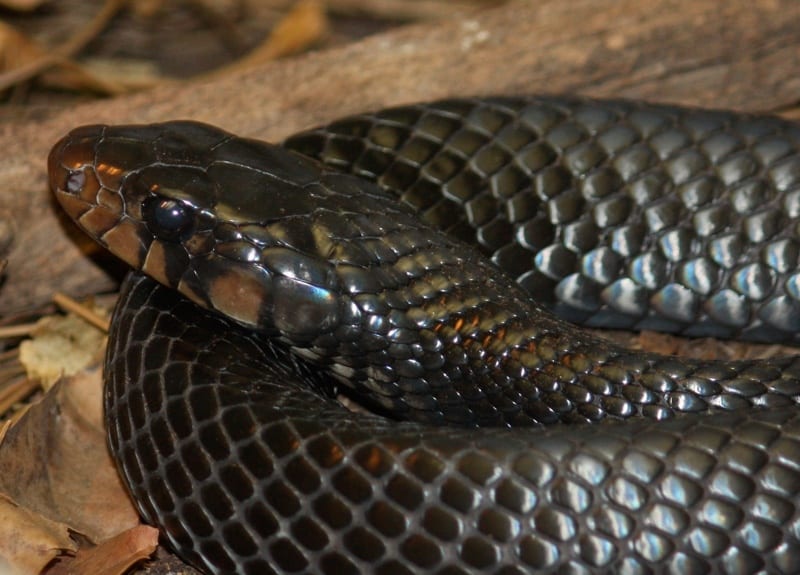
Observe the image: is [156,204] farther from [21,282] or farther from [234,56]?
[234,56]

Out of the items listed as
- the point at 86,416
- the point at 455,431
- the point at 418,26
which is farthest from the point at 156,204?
the point at 418,26

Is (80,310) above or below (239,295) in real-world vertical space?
below

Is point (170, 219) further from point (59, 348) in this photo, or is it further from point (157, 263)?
point (59, 348)

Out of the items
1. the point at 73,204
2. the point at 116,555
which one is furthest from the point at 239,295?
the point at 116,555

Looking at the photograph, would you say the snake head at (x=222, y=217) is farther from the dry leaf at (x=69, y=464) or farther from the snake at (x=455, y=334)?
the dry leaf at (x=69, y=464)

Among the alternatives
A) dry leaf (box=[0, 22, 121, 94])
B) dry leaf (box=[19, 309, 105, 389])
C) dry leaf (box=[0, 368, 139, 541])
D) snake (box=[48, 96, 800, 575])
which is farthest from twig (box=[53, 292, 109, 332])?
dry leaf (box=[0, 22, 121, 94])

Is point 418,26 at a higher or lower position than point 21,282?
higher

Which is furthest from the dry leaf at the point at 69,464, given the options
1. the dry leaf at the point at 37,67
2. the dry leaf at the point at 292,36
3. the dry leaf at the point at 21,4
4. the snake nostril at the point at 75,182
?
the dry leaf at the point at 21,4
